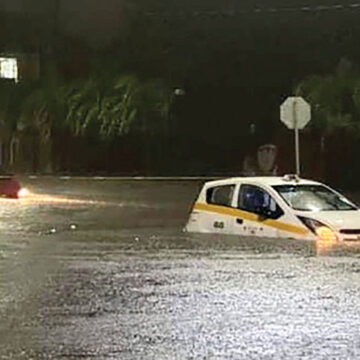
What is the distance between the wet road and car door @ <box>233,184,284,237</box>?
545 mm

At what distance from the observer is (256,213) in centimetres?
1812

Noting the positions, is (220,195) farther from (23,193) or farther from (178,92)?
(178,92)

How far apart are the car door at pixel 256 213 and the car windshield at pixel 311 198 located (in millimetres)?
256

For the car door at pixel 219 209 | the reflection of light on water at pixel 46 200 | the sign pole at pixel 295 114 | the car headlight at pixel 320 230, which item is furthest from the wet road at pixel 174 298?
the reflection of light on water at pixel 46 200

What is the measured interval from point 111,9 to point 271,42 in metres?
10.3

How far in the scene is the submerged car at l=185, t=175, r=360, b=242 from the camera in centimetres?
1727

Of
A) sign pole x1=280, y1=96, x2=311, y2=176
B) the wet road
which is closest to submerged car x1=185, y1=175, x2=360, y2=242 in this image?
the wet road

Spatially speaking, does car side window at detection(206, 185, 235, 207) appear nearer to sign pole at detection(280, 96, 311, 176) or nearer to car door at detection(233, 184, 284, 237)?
car door at detection(233, 184, 284, 237)

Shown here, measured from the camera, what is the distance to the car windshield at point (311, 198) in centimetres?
1808

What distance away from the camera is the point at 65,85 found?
1949 inches

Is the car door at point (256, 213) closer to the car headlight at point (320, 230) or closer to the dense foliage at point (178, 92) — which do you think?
the car headlight at point (320, 230)

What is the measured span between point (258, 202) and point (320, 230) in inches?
57.7

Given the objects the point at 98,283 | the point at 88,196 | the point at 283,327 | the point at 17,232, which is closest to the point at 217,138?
the point at 88,196

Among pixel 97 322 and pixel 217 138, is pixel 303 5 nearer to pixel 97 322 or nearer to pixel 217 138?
pixel 217 138
